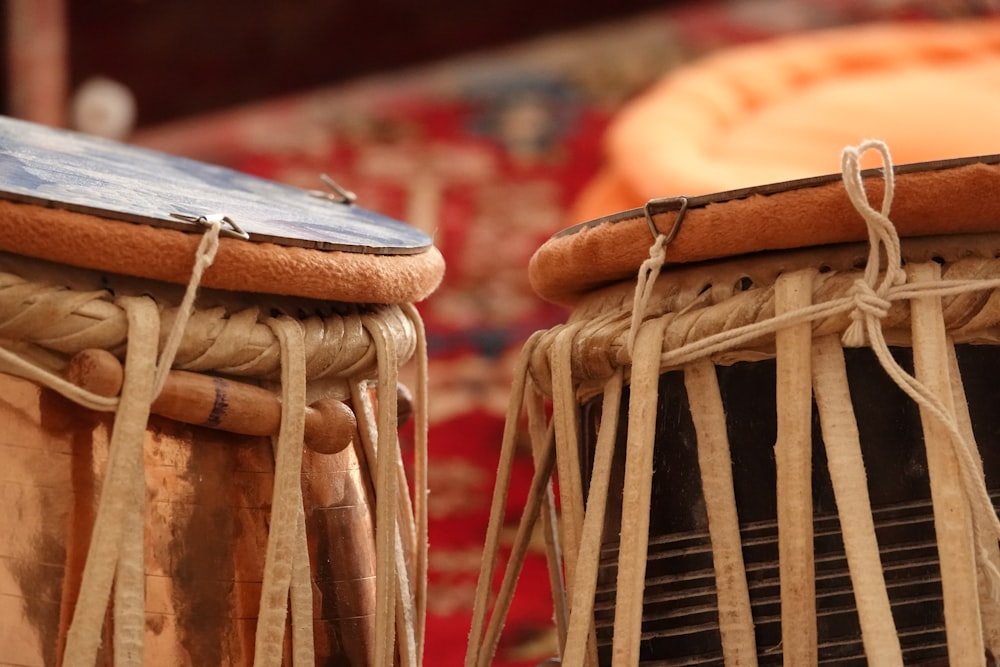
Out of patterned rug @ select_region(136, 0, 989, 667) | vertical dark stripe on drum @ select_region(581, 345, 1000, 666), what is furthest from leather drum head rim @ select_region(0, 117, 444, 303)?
patterned rug @ select_region(136, 0, 989, 667)

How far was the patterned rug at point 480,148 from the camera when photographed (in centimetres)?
285

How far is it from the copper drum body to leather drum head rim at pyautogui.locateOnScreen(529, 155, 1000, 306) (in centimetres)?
30

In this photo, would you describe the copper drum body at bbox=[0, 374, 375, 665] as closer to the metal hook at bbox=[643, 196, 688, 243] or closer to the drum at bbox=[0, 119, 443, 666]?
the drum at bbox=[0, 119, 443, 666]

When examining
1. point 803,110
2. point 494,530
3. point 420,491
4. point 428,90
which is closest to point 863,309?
point 494,530

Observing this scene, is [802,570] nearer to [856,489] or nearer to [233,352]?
[856,489]

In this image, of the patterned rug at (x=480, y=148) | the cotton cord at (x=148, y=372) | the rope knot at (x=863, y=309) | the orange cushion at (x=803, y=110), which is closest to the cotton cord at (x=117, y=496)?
the cotton cord at (x=148, y=372)

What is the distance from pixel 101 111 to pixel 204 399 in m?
2.64

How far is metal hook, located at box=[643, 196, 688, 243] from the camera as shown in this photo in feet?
2.83

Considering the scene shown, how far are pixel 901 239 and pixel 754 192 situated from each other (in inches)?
4.0

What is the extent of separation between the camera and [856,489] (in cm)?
83

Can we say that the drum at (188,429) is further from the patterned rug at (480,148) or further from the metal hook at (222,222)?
the patterned rug at (480,148)

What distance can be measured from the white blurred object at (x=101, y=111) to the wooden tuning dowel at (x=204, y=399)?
2536mm

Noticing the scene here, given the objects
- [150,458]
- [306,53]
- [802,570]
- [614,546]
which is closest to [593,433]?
[614,546]

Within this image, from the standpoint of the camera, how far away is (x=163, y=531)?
0.85m
